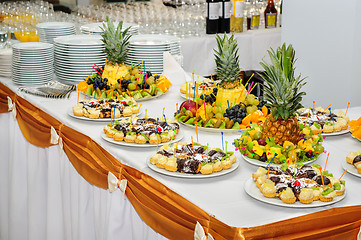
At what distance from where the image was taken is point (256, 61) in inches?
208

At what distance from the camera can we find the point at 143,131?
2109 mm

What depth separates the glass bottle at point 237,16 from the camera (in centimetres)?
505

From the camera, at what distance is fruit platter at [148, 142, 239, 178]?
175 centimetres

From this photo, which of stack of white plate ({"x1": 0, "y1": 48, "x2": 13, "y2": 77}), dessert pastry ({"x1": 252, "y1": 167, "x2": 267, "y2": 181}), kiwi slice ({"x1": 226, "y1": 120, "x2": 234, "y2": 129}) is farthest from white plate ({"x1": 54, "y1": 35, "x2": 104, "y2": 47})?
dessert pastry ({"x1": 252, "y1": 167, "x2": 267, "y2": 181})

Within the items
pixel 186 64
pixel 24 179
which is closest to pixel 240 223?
pixel 24 179

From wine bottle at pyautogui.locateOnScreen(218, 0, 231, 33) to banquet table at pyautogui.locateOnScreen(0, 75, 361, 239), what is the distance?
6.67 ft

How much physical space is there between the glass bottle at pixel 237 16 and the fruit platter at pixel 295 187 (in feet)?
11.7

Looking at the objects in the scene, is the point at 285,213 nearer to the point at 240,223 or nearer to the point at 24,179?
the point at 240,223

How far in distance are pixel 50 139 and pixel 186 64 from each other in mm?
2532

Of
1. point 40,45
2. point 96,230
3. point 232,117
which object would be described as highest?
point 40,45

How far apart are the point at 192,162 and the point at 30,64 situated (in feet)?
5.61

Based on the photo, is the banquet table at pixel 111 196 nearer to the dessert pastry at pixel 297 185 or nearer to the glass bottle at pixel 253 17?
the dessert pastry at pixel 297 185

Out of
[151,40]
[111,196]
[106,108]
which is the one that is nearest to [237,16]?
[151,40]

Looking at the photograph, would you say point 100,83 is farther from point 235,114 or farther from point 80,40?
point 235,114
